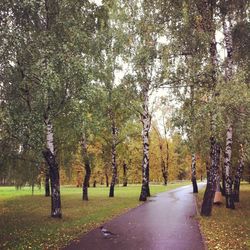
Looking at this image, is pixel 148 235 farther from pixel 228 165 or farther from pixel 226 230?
pixel 228 165

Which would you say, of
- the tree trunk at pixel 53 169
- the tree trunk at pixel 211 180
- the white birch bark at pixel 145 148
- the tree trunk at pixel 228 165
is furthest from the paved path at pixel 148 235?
the white birch bark at pixel 145 148

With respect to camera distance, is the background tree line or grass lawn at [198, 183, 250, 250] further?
the background tree line

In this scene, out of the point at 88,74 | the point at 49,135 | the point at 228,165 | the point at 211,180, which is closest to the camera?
the point at 88,74

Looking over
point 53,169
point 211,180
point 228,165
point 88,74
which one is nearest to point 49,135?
point 53,169

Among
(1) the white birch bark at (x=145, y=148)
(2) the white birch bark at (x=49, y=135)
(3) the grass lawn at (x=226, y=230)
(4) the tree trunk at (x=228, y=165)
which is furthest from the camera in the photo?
(1) the white birch bark at (x=145, y=148)

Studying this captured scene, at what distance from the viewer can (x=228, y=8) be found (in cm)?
2081

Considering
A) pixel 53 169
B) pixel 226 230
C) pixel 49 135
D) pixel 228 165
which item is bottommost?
pixel 226 230

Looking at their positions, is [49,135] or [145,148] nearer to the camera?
[49,135]

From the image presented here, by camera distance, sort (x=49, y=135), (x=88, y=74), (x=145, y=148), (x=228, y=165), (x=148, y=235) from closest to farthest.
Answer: (x=148, y=235) → (x=88, y=74) → (x=49, y=135) → (x=228, y=165) → (x=145, y=148)

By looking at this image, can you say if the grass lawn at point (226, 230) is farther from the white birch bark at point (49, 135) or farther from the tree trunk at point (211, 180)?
the white birch bark at point (49, 135)

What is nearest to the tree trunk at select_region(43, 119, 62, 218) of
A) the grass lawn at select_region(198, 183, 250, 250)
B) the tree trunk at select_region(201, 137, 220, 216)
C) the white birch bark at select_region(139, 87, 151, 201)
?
the grass lawn at select_region(198, 183, 250, 250)

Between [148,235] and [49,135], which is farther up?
[49,135]

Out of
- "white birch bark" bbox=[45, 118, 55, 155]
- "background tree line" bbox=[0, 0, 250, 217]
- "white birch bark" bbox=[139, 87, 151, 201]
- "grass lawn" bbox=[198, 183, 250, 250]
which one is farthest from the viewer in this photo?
"white birch bark" bbox=[139, 87, 151, 201]

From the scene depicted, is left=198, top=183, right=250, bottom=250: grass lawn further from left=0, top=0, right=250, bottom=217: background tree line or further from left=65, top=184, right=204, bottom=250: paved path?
left=0, top=0, right=250, bottom=217: background tree line
